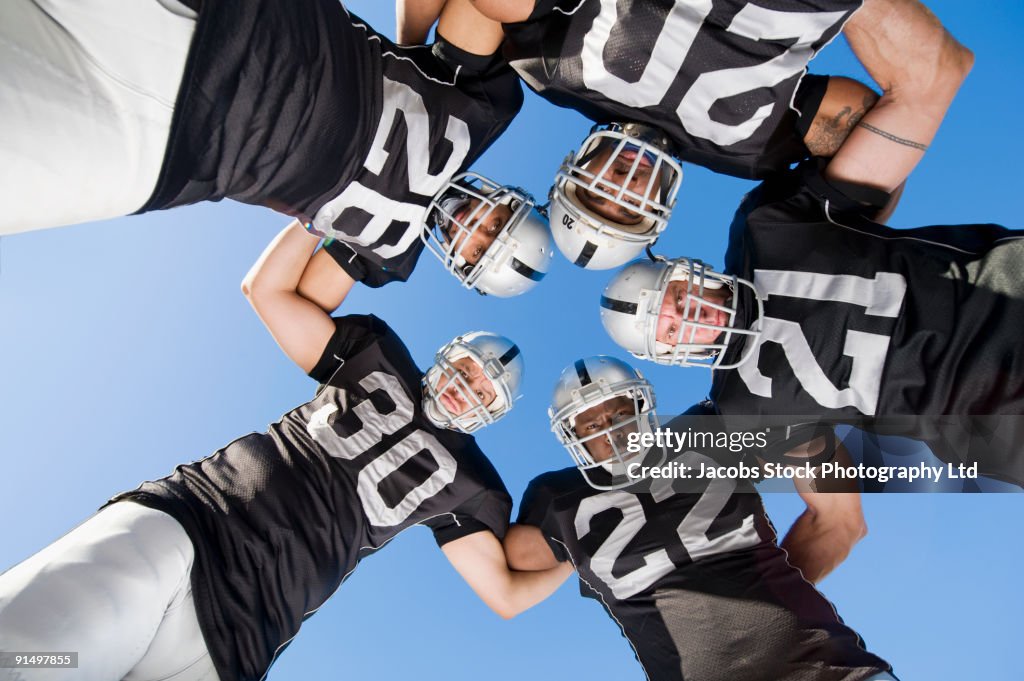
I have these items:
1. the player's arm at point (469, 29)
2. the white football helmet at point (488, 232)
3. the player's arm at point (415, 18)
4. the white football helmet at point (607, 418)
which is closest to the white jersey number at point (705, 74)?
the player's arm at point (469, 29)

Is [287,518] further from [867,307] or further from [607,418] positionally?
[867,307]

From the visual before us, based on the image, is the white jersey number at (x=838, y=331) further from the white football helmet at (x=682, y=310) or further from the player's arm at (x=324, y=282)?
the player's arm at (x=324, y=282)

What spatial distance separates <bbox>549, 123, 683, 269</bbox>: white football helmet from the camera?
72.9 inches

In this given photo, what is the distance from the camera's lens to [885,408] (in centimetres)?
193

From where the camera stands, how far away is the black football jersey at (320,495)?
78.0 inches

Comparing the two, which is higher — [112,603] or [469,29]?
[469,29]

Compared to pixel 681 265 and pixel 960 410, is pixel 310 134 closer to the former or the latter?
pixel 681 265

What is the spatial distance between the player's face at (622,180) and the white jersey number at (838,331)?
49 centimetres

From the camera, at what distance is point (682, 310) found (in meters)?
1.96

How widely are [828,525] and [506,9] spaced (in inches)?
86.5

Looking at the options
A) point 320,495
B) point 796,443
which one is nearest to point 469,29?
point 320,495

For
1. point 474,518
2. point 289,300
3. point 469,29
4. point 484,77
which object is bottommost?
point 474,518

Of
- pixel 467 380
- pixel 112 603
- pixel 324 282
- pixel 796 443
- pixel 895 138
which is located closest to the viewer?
pixel 112 603

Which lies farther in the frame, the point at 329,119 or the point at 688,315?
the point at 688,315
